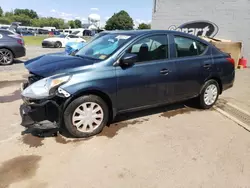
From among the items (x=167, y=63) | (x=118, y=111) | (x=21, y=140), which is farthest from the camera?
(x=167, y=63)

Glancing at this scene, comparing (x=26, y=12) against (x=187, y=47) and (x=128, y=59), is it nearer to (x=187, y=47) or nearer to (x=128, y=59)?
(x=187, y=47)

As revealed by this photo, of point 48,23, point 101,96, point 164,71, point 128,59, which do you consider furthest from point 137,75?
point 48,23

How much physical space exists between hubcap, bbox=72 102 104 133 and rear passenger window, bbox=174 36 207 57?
6.00ft

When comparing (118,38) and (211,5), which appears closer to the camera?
(118,38)

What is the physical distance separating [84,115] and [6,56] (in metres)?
7.76

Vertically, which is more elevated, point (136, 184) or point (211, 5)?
point (211, 5)

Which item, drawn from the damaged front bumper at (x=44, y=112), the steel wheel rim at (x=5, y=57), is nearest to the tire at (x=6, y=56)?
the steel wheel rim at (x=5, y=57)

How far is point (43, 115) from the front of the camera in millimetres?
3422

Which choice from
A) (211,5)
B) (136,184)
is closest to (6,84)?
(136,184)

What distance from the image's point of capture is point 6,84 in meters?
6.86

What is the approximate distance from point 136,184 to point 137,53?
82.6 inches

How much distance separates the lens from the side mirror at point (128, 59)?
3.70 meters

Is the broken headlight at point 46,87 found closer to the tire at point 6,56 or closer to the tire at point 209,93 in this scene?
the tire at point 209,93

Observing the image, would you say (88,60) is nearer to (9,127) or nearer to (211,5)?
(9,127)
